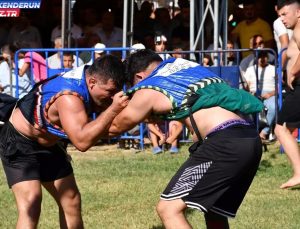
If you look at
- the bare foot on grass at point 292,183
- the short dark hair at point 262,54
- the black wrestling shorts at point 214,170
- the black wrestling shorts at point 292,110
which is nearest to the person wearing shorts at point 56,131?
the black wrestling shorts at point 214,170

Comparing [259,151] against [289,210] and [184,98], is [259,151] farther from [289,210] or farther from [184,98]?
[289,210]

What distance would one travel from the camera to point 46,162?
20.2 feet

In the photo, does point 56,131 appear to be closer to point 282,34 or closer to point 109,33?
point 282,34

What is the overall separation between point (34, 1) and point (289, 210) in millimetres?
6400

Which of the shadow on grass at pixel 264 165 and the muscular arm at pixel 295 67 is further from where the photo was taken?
the shadow on grass at pixel 264 165

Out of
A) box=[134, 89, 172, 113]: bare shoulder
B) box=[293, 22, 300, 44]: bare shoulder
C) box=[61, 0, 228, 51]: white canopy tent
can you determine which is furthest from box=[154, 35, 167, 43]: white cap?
box=[134, 89, 172, 113]: bare shoulder

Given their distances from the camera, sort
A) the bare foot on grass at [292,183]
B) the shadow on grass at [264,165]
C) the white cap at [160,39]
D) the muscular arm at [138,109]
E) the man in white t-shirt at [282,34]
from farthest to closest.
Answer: the white cap at [160,39]
the man in white t-shirt at [282,34]
the shadow on grass at [264,165]
the bare foot on grass at [292,183]
the muscular arm at [138,109]

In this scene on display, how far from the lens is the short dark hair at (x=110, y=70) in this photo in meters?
5.65

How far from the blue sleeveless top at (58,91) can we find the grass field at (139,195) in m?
1.73

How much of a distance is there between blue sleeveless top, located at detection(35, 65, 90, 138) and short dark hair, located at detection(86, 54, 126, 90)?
0.43 feet

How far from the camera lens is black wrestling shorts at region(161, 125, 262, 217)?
17.3 ft

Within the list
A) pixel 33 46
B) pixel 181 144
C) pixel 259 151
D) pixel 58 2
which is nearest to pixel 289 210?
pixel 259 151

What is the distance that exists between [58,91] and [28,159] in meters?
0.59

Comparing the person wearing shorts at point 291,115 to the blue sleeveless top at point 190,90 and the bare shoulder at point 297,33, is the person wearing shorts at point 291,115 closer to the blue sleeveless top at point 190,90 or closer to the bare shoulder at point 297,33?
the bare shoulder at point 297,33
